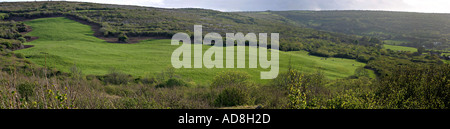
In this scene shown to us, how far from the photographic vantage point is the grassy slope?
3953 centimetres

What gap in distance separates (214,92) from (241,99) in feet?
16.9

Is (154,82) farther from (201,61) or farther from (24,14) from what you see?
(24,14)

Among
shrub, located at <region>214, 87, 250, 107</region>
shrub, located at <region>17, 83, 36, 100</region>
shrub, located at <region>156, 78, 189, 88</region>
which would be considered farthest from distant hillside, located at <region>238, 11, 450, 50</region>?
shrub, located at <region>17, 83, 36, 100</region>

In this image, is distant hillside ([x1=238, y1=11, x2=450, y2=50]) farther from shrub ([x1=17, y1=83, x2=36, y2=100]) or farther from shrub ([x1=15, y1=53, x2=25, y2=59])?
shrub ([x1=15, y1=53, x2=25, y2=59])

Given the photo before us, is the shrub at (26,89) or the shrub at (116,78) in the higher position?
the shrub at (26,89)

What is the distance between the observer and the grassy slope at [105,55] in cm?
3953

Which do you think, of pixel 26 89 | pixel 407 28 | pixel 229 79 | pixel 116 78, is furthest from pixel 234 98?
pixel 407 28

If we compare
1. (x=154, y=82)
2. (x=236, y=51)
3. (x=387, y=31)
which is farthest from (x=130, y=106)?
(x=387, y=31)

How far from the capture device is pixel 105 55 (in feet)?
156

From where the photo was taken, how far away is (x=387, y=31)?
537 ft

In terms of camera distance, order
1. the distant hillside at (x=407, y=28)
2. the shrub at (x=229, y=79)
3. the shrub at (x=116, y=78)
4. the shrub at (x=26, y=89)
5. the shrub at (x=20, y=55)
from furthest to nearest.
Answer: the distant hillside at (x=407, y=28) → the shrub at (x=20, y=55) → the shrub at (x=116, y=78) → the shrub at (x=229, y=79) → the shrub at (x=26, y=89)

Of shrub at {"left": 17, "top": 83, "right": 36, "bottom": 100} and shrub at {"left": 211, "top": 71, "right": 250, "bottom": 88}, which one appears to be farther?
Answer: shrub at {"left": 211, "top": 71, "right": 250, "bottom": 88}

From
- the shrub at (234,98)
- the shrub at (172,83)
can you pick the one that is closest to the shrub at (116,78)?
the shrub at (172,83)

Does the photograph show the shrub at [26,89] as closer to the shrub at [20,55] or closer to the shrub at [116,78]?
the shrub at [116,78]
